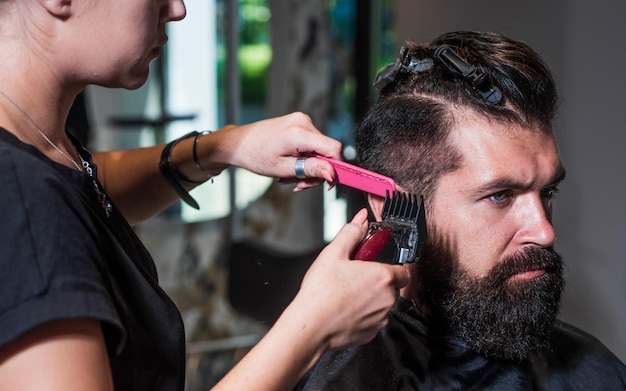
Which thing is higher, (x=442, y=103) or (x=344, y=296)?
(x=442, y=103)

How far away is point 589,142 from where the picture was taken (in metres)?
2.37

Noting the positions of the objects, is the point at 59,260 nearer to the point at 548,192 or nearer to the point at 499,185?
the point at 499,185

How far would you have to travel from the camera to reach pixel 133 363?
3.65 feet

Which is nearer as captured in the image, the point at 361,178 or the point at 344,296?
the point at 344,296

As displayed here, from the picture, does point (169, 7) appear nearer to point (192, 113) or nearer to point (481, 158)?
point (481, 158)

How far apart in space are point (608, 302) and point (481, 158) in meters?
1.17

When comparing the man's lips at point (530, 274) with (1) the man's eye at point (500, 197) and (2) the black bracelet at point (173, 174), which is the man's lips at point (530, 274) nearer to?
(1) the man's eye at point (500, 197)

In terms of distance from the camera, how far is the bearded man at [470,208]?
1476 millimetres

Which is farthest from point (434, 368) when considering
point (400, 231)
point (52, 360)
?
point (52, 360)

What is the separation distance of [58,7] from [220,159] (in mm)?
645

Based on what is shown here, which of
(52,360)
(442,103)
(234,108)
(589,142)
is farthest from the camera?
(234,108)

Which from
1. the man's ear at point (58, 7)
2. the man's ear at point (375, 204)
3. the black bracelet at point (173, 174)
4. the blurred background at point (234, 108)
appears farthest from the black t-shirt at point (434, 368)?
the blurred background at point (234, 108)

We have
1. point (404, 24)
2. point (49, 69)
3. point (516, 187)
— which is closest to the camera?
point (49, 69)

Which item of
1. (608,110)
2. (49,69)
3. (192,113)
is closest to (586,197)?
(608,110)
